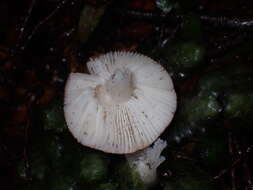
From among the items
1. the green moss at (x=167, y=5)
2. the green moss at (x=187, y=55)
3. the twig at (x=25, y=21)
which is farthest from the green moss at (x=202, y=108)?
the twig at (x=25, y=21)

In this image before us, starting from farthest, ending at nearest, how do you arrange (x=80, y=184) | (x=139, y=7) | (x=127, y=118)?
(x=139, y=7), (x=80, y=184), (x=127, y=118)

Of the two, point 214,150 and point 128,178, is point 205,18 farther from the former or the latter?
point 128,178

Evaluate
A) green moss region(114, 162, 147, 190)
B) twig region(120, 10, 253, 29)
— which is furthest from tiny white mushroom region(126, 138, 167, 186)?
twig region(120, 10, 253, 29)

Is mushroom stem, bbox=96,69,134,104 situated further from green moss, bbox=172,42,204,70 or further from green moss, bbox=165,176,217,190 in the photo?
green moss, bbox=165,176,217,190

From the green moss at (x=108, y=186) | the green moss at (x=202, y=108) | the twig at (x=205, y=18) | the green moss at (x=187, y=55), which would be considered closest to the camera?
the green moss at (x=108, y=186)

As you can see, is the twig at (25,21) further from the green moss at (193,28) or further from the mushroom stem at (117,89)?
the green moss at (193,28)

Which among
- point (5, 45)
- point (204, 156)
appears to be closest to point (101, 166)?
point (204, 156)

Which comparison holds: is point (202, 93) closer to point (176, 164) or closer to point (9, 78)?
point (176, 164)

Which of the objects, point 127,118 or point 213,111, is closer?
point 127,118
